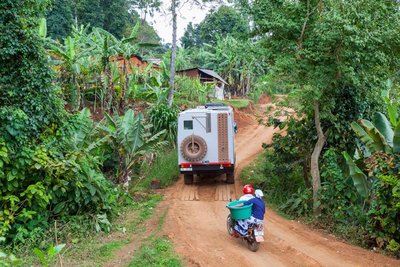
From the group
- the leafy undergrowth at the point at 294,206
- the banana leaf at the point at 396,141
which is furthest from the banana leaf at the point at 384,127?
the leafy undergrowth at the point at 294,206

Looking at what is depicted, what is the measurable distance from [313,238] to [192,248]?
2763 mm

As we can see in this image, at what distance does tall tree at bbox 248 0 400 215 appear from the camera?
30.0ft

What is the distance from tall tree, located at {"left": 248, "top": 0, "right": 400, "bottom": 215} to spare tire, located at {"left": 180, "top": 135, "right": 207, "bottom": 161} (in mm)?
3469

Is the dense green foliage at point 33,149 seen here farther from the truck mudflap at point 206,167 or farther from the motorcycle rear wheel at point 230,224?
the truck mudflap at point 206,167

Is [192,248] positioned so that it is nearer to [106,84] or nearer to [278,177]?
[278,177]

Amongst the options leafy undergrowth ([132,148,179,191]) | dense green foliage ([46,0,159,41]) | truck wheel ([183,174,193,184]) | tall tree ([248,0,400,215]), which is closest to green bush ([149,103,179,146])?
leafy undergrowth ([132,148,179,191])

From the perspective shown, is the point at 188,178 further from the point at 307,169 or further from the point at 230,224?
the point at 230,224

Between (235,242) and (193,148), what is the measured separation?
4.86m

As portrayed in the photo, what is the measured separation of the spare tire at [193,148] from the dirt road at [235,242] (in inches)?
45.3

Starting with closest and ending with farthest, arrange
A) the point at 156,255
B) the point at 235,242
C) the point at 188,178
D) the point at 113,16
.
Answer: the point at 156,255 → the point at 235,242 → the point at 188,178 → the point at 113,16

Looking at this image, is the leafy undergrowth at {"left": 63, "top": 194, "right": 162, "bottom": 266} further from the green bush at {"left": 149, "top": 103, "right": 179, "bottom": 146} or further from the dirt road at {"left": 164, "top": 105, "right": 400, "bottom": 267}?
the green bush at {"left": 149, "top": 103, "right": 179, "bottom": 146}

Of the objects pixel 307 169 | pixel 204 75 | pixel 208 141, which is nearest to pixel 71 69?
pixel 208 141

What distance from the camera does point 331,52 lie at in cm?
984

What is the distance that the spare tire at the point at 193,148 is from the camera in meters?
13.3
